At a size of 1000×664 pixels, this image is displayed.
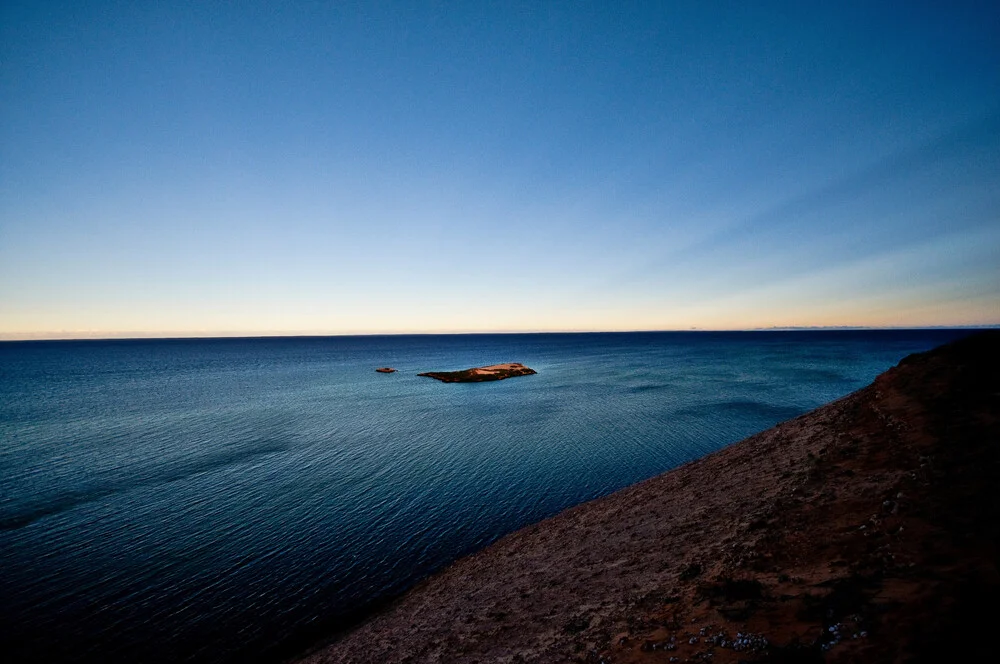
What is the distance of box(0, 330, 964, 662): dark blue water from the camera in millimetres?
16375

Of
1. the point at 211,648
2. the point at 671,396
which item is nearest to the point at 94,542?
the point at 211,648

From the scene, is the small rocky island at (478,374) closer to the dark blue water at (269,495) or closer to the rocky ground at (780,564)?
the dark blue water at (269,495)

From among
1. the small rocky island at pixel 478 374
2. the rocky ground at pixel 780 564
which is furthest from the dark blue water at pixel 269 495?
the small rocky island at pixel 478 374

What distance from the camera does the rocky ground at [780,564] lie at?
8.30 m

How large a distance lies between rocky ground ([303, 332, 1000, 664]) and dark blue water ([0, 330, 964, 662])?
4.36 meters

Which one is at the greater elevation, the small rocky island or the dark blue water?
the small rocky island

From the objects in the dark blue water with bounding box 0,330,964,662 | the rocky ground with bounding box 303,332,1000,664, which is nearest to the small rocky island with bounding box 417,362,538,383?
the dark blue water with bounding box 0,330,964,662

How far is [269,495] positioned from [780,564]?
98.0 ft

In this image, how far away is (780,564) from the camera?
1165 cm

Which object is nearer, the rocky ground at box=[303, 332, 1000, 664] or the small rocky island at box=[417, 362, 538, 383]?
the rocky ground at box=[303, 332, 1000, 664]

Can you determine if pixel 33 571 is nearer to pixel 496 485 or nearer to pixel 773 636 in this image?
pixel 496 485

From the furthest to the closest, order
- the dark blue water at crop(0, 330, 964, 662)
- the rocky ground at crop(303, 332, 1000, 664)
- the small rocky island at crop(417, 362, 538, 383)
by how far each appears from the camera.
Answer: the small rocky island at crop(417, 362, 538, 383)
the dark blue water at crop(0, 330, 964, 662)
the rocky ground at crop(303, 332, 1000, 664)

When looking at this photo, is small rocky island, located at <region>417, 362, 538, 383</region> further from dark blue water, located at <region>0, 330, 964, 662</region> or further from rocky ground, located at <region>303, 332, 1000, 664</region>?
rocky ground, located at <region>303, 332, 1000, 664</region>

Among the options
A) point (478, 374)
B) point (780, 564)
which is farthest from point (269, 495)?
point (478, 374)
